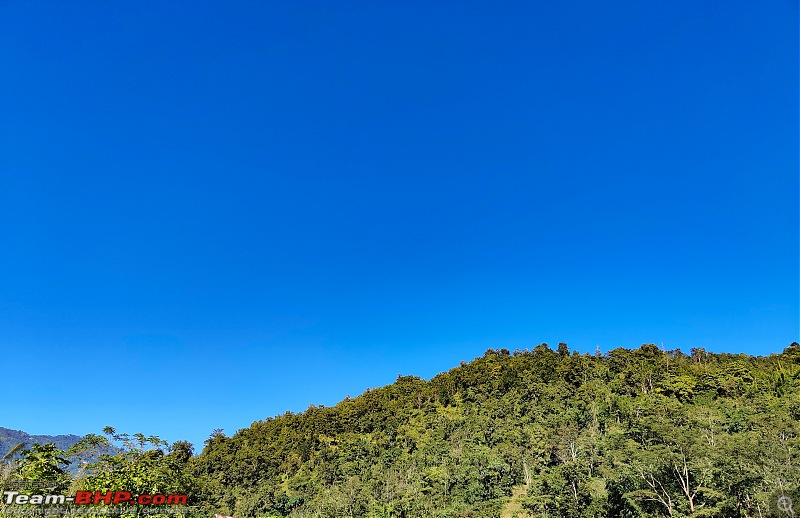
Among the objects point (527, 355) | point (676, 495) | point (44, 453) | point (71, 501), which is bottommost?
point (676, 495)

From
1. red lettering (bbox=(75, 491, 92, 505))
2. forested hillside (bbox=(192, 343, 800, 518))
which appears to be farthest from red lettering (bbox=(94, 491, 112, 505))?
forested hillside (bbox=(192, 343, 800, 518))

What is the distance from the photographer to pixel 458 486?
48.8 meters

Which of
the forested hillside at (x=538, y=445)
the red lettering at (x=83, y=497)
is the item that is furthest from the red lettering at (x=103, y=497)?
the forested hillside at (x=538, y=445)

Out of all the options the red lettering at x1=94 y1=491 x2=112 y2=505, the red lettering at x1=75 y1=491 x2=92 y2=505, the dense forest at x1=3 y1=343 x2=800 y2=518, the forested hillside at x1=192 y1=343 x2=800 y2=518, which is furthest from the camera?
the forested hillside at x1=192 y1=343 x2=800 y2=518

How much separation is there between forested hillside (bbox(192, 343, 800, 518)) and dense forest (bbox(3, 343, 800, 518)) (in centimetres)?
20

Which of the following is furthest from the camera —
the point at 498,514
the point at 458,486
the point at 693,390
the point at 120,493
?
the point at 693,390

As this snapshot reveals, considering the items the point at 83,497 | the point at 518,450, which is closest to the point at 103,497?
the point at 83,497

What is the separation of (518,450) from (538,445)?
2.55 meters

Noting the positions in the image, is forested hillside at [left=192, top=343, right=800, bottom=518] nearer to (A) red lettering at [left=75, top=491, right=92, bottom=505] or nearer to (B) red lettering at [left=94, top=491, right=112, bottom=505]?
(B) red lettering at [left=94, top=491, right=112, bottom=505]

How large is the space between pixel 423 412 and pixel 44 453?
76.0 meters

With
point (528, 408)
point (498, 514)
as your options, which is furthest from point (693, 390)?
point (498, 514)

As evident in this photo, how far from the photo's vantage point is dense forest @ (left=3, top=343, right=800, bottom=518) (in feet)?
99.9

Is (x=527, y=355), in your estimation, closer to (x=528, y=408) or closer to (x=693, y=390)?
(x=528, y=408)

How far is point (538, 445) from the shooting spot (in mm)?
52938
